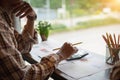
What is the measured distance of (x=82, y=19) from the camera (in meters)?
2.30

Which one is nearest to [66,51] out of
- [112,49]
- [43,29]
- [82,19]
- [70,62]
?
[70,62]

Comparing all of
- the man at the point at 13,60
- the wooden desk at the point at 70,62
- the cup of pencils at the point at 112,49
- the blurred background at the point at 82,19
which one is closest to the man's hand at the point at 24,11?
the man at the point at 13,60

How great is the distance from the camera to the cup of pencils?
1.10 metres

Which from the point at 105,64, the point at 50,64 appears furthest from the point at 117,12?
the point at 50,64

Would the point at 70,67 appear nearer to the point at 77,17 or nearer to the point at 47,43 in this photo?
the point at 47,43

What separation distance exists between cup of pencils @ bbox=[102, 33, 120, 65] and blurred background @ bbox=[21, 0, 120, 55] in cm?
29

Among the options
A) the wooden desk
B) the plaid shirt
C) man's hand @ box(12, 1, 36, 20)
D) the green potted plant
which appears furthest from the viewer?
the green potted plant

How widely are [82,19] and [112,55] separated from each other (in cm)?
123

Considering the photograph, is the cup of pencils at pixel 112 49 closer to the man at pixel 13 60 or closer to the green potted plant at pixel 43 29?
the man at pixel 13 60

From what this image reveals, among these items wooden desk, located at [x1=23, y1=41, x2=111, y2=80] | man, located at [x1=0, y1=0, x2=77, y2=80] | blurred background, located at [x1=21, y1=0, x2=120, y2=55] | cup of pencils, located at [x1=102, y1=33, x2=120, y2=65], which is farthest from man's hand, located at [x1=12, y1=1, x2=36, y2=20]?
cup of pencils, located at [x1=102, y1=33, x2=120, y2=65]

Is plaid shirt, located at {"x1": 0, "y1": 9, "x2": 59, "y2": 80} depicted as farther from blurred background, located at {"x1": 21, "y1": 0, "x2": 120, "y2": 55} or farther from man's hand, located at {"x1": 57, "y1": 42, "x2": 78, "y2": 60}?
blurred background, located at {"x1": 21, "y1": 0, "x2": 120, "y2": 55}

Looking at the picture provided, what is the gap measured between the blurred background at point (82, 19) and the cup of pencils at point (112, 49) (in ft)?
0.96

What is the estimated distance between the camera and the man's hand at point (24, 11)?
1321 millimetres

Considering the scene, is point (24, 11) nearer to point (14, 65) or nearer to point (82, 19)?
point (14, 65)
